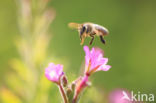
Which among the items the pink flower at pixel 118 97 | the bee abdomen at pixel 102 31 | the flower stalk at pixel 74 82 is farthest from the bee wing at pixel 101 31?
the pink flower at pixel 118 97

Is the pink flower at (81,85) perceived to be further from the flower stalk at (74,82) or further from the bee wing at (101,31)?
the bee wing at (101,31)

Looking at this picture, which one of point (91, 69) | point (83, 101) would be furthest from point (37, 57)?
point (91, 69)

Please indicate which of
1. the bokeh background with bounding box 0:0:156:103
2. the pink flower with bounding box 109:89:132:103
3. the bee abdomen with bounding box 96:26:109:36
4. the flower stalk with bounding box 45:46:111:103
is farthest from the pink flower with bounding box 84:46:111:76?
the bokeh background with bounding box 0:0:156:103

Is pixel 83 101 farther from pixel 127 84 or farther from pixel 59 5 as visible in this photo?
pixel 59 5

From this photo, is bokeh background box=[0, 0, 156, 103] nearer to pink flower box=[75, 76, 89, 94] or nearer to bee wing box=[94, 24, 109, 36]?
bee wing box=[94, 24, 109, 36]

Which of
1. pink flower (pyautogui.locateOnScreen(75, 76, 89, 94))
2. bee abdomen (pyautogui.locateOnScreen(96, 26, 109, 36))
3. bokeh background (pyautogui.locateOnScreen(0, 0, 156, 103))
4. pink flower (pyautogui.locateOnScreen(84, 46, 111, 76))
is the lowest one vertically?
bokeh background (pyautogui.locateOnScreen(0, 0, 156, 103))

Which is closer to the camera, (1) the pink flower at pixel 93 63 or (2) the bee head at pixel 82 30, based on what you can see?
(1) the pink flower at pixel 93 63

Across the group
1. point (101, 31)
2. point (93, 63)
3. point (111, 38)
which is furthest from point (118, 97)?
point (111, 38)

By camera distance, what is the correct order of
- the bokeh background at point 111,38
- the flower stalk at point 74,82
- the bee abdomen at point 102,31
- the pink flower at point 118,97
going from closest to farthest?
the flower stalk at point 74,82, the bee abdomen at point 102,31, the pink flower at point 118,97, the bokeh background at point 111,38
